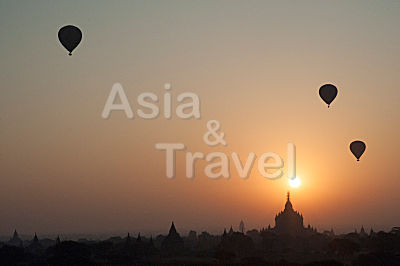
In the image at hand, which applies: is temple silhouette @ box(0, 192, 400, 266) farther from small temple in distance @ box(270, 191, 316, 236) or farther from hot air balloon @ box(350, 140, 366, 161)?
small temple in distance @ box(270, 191, 316, 236)

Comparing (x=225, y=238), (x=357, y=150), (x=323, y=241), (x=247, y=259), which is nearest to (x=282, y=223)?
(x=323, y=241)

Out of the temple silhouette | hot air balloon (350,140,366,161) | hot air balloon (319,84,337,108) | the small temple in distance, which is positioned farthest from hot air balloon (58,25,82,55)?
the small temple in distance

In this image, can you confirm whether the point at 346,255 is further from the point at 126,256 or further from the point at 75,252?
the point at 75,252

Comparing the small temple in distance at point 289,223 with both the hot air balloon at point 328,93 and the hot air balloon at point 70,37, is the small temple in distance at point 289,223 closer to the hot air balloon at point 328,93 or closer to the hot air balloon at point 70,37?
the hot air balloon at point 328,93

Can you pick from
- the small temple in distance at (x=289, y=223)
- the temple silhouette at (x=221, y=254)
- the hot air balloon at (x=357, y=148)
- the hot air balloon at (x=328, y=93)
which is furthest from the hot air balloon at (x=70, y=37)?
the small temple in distance at (x=289, y=223)

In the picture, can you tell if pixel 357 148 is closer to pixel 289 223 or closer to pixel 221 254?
pixel 221 254

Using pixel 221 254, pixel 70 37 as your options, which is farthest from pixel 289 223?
pixel 70 37
